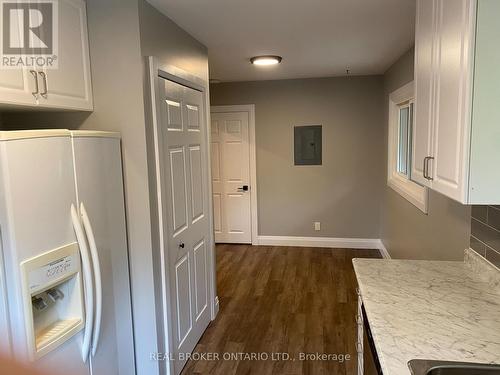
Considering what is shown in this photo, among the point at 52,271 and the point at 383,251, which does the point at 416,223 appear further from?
the point at 52,271

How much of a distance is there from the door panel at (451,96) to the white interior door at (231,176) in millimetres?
3903

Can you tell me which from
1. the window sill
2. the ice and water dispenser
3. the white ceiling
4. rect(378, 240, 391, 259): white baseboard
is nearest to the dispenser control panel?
the ice and water dispenser

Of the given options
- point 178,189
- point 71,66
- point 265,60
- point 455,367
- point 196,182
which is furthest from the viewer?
point 265,60

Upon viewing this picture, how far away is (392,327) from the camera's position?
137cm

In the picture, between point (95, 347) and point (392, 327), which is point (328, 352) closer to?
point (392, 327)

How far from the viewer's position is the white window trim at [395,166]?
3.14 metres

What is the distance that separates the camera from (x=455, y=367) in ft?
3.76

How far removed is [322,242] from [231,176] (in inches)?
64.6

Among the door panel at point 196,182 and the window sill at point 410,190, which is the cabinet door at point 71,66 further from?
the window sill at point 410,190

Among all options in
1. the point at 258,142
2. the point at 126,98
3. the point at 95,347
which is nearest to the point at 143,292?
the point at 95,347

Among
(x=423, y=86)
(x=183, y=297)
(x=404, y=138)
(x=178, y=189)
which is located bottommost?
(x=183, y=297)

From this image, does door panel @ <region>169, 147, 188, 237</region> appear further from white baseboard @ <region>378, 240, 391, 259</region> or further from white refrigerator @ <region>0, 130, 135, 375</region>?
white baseboard @ <region>378, 240, 391, 259</region>

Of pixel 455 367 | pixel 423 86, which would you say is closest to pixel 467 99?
pixel 423 86

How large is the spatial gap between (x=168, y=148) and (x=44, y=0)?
3.25 ft
